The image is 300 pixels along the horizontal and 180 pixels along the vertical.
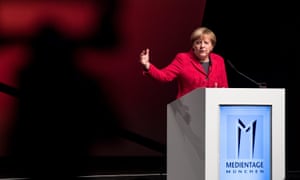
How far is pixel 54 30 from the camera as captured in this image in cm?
415

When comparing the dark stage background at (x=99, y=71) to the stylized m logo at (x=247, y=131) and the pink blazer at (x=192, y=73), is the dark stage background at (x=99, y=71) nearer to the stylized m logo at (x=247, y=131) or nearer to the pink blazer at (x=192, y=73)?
the pink blazer at (x=192, y=73)

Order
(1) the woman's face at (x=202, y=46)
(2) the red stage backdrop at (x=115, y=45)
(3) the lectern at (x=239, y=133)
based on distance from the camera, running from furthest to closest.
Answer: (2) the red stage backdrop at (x=115, y=45) < (1) the woman's face at (x=202, y=46) < (3) the lectern at (x=239, y=133)

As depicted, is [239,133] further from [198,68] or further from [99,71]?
[99,71]

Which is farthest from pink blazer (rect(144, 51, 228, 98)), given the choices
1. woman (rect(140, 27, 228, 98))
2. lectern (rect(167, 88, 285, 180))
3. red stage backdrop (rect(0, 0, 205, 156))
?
red stage backdrop (rect(0, 0, 205, 156))

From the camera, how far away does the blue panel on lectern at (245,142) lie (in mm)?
2170

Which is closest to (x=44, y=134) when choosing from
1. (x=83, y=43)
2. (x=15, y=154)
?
(x=15, y=154)

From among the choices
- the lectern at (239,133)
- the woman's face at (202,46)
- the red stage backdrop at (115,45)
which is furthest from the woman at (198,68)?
the red stage backdrop at (115,45)

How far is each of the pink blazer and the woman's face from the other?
0.05 m

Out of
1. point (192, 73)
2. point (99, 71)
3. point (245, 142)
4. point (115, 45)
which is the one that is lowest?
point (245, 142)

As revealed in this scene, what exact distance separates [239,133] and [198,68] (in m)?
0.72

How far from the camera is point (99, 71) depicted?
14.0 feet

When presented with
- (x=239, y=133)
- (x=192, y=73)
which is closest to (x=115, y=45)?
(x=192, y=73)

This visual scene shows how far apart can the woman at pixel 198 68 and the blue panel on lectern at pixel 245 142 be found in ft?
1.91

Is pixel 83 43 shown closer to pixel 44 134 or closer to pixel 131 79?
pixel 131 79
